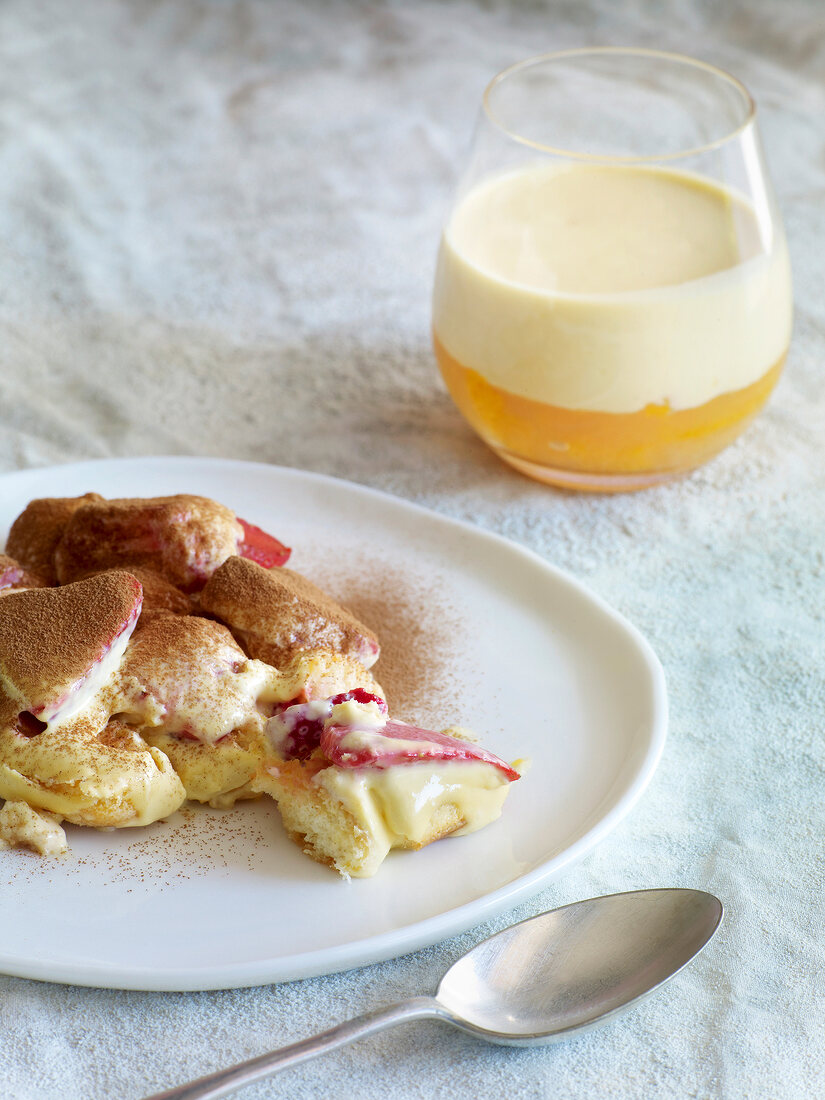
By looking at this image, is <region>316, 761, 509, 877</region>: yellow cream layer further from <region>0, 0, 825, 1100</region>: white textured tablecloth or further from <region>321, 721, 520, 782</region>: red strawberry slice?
<region>0, 0, 825, 1100</region>: white textured tablecloth

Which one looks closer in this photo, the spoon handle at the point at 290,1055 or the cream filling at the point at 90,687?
the spoon handle at the point at 290,1055

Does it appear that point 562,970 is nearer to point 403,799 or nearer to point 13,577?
point 403,799

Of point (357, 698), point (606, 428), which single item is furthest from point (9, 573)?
point (606, 428)

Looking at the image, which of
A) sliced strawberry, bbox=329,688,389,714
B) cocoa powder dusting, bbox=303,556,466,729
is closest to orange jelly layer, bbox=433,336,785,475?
cocoa powder dusting, bbox=303,556,466,729

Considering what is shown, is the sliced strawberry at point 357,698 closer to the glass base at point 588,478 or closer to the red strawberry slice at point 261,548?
the red strawberry slice at point 261,548

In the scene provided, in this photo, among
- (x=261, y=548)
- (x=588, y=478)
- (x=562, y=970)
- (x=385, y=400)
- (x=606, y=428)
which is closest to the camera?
(x=562, y=970)

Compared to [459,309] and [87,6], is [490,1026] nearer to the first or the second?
[459,309]

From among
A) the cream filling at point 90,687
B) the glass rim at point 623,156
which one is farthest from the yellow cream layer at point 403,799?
the glass rim at point 623,156
